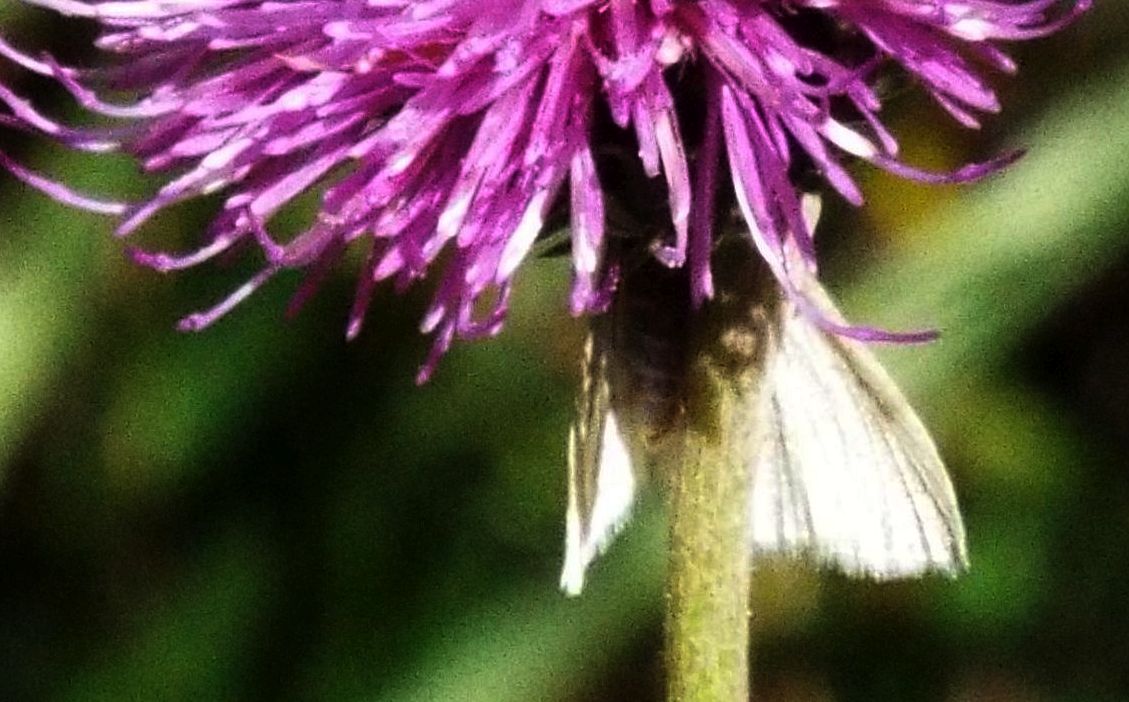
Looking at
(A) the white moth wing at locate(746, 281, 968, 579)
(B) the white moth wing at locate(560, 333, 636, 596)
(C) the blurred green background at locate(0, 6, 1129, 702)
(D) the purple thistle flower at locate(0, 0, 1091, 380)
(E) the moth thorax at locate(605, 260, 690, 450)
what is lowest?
(C) the blurred green background at locate(0, 6, 1129, 702)

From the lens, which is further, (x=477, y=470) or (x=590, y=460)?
(x=477, y=470)

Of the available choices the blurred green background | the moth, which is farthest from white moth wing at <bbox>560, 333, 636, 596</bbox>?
the blurred green background

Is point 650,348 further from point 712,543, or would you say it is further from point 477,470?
point 477,470

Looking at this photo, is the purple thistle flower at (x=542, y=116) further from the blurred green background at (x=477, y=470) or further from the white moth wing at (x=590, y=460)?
the blurred green background at (x=477, y=470)

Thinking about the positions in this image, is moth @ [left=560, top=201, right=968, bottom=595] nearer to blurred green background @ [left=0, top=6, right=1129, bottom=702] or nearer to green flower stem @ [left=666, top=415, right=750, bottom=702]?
green flower stem @ [left=666, top=415, right=750, bottom=702]

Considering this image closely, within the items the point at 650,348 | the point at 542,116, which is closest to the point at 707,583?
the point at 650,348

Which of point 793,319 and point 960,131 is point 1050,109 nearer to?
point 960,131

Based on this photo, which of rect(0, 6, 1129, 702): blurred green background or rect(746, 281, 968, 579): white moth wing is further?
rect(0, 6, 1129, 702): blurred green background
